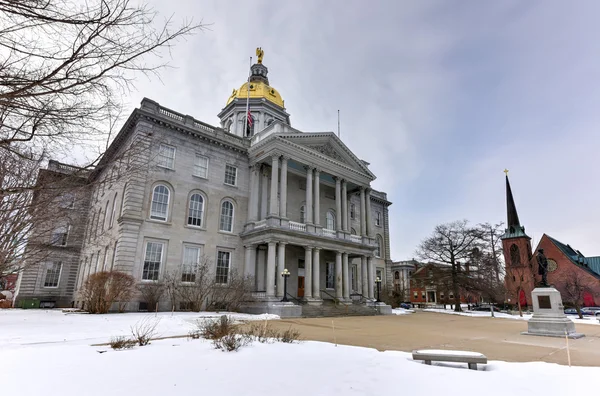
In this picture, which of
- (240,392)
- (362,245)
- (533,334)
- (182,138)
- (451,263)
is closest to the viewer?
(240,392)

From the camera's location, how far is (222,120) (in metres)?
46.7

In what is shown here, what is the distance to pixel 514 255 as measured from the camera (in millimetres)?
59844

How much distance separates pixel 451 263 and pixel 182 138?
3306cm

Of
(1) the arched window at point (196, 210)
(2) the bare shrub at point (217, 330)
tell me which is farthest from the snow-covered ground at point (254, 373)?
(1) the arched window at point (196, 210)

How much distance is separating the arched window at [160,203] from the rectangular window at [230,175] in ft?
17.7

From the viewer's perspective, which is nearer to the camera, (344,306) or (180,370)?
(180,370)

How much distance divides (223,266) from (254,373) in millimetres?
21396

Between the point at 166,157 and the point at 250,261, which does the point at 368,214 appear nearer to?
the point at 250,261

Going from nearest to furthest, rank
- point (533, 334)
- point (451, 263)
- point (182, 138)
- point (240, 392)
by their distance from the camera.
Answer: point (240, 392) → point (533, 334) → point (182, 138) → point (451, 263)

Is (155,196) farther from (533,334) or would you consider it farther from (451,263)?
(451,263)

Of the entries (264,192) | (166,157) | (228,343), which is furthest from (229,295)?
(228,343)

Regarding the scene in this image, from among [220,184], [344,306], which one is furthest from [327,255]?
[220,184]

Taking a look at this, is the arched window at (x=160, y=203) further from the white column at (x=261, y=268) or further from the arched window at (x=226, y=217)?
the white column at (x=261, y=268)

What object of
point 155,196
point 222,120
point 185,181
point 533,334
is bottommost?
point 533,334
